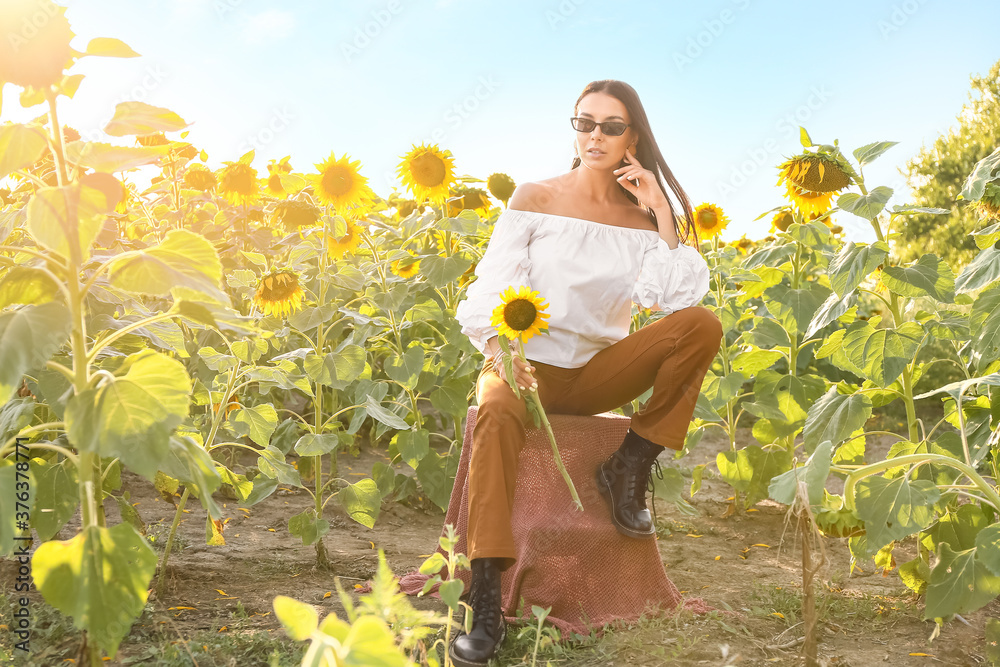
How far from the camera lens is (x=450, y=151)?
323 centimetres

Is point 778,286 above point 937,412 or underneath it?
above

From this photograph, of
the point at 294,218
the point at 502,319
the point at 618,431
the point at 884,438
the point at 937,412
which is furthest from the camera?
the point at 937,412

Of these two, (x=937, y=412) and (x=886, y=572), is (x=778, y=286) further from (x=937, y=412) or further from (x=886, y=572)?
(x=937, y=412)

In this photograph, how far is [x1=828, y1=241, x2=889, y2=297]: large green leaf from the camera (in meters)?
2.26

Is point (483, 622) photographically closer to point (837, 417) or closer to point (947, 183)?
point (837, 417)

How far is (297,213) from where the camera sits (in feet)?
10.0

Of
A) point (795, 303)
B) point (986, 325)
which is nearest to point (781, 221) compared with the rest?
point (795, 303)

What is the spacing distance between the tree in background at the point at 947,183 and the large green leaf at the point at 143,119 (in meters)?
10.3

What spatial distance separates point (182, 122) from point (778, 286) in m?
2.58

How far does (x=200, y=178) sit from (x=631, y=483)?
7.37 feet

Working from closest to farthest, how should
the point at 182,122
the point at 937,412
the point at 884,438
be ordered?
the point at 182,122, the point at 884,438, the point at 937,412

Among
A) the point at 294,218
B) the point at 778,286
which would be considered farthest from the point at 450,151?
the point at 778,286

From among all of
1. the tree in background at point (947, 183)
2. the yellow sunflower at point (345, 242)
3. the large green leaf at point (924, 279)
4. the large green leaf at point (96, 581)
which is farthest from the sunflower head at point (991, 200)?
the tree in background at point (947, 183)

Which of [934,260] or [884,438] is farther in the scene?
[884,438]
